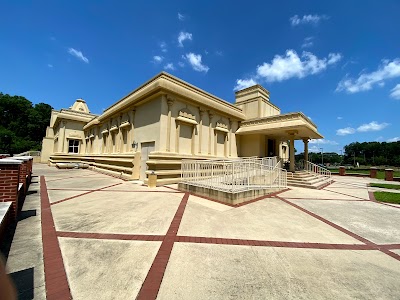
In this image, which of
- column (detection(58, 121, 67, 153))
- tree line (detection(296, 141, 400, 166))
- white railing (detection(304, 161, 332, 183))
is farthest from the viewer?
tree line (detection(296, 141, 400, 166))

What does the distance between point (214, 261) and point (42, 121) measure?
60.6m

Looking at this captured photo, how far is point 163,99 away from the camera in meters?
11.4

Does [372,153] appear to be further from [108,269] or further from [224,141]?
[108,269]

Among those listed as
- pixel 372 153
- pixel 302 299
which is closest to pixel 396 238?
pixel 302 299

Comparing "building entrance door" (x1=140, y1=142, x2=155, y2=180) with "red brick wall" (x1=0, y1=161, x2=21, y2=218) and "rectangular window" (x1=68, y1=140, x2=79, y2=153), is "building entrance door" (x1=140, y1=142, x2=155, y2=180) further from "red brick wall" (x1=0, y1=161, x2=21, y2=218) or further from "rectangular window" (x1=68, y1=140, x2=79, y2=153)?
"rectangular window" (x1=68, y1=140, x2=79, y2=153)

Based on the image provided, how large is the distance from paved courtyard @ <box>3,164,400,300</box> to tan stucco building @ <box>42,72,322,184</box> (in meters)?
6.02

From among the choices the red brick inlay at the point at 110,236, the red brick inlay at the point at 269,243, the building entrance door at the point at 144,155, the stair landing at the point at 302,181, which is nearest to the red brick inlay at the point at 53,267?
the red brick inlay at the point at 110,236

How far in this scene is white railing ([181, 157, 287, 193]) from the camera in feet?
25.7

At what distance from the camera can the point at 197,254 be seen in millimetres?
3344

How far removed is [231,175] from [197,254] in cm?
492

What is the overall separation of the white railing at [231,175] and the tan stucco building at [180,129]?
2.02m

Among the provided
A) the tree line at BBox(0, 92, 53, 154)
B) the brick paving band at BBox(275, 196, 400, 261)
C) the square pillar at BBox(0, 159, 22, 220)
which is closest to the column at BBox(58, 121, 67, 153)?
the square pillar at BBox(0, 159, 22, 220)

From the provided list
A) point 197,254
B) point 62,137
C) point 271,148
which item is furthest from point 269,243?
point 62,137

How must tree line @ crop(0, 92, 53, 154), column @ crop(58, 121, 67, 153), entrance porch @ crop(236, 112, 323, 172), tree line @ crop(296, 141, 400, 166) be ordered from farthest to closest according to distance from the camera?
tree line @ crop(296, 141, 400, 166) → tree line @ crop(0, 92, 53, 154) → column @ crop(58, 121, 67, 153) → entrance porch @ crop(236, 112, 323, 172)
